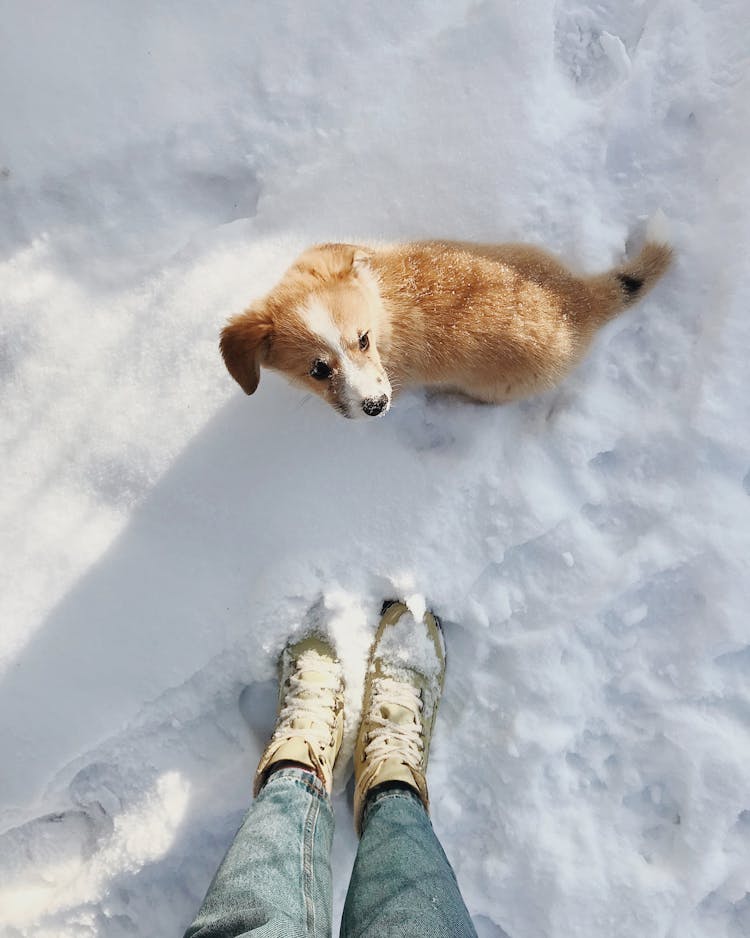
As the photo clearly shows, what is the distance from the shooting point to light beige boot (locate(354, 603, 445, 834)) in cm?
233

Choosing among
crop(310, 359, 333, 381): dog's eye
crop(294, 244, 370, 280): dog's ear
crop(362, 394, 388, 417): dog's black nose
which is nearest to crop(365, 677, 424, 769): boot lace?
crop(362, 394, 388, 417): dog's black nose

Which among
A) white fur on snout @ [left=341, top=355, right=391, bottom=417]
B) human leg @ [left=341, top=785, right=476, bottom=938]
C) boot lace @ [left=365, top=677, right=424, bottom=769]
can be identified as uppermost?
white fur on snout @ [left=341, top=355, right=391, bottom=417]

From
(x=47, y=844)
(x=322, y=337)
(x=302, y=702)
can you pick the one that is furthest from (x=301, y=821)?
(x=322, y=337)

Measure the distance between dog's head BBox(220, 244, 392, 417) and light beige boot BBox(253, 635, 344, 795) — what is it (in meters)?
0.91

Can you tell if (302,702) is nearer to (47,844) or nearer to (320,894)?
(320,894)

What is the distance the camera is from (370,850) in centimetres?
193

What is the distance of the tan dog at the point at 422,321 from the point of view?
6.61 feet

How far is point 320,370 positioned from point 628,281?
1.18 meters

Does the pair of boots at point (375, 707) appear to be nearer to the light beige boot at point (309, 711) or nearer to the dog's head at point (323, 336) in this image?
the light beige boot at point (309, 711)

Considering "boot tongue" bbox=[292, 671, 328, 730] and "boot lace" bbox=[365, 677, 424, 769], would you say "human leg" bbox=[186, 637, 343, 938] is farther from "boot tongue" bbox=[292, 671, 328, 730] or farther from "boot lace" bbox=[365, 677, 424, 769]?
"boot lace" bbox=[365, 677, 424, 769]

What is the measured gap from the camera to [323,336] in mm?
1978

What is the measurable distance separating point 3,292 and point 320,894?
2.33m

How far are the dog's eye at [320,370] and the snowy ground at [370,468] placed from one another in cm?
41

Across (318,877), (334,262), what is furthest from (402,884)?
(334,262)
